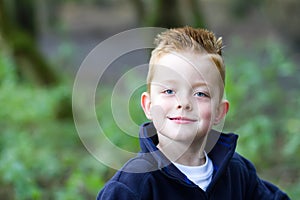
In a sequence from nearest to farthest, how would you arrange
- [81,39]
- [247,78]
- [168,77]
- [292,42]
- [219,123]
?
1. [168,77]
2. [219,123]
3. [247,78]
4. [292,42]
5. [81,39]

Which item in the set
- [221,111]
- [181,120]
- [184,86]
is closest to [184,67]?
[184,86]

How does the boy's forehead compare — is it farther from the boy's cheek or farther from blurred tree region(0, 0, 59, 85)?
blurred tree region(0, 0, 59, 85)

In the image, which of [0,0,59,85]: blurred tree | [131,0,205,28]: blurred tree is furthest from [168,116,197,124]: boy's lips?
[0,0,59,85]: blurred tree

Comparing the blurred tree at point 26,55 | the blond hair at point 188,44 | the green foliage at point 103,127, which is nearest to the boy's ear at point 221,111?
the blond hair at point 188,44

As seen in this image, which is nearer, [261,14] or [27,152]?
[27,152]

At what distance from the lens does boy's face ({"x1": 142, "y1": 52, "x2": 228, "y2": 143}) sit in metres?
2.08

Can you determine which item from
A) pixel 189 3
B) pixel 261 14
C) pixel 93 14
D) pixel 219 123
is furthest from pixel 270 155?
pixel 93 14

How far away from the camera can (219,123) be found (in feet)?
7.62

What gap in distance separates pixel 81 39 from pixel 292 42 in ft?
24.4

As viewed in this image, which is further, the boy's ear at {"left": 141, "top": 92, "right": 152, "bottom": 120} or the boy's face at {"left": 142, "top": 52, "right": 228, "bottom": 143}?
the boy's ear at {"left": 141, "top": 92, "right": 152, "bottom": 120}

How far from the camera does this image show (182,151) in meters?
2.16

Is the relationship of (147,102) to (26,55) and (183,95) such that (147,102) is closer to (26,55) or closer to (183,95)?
(183,95)

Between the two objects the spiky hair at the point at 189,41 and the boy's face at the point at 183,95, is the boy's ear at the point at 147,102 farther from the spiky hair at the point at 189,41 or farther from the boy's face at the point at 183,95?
the spiky hair at the point at 189,41

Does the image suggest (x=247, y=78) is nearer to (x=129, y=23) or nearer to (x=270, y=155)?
(x=270, y=155)
